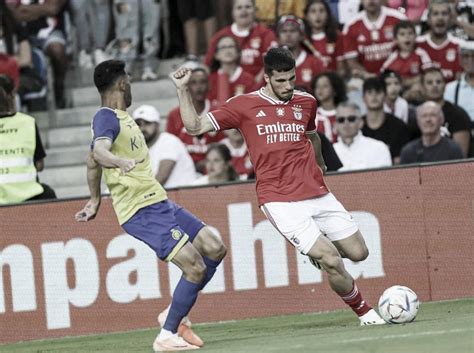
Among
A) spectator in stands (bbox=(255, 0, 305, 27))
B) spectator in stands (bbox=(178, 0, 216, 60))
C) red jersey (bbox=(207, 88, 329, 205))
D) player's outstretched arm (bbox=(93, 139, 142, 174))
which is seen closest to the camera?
player's outstretched arm (bbox=(93, 139, 142, 174))

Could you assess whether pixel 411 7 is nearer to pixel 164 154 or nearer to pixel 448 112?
pixel 448 112

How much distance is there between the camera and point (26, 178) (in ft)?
46.4

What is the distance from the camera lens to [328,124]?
16016 millimetres

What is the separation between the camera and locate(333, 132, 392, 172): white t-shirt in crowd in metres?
15.3

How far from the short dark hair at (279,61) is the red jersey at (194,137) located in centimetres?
517

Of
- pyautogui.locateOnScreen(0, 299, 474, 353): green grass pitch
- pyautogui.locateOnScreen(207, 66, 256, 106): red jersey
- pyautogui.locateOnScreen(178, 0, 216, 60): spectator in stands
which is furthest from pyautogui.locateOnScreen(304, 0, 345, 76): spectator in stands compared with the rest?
pyautogui.locateOnScreen(0, 299, 474, 353): green grass pitch

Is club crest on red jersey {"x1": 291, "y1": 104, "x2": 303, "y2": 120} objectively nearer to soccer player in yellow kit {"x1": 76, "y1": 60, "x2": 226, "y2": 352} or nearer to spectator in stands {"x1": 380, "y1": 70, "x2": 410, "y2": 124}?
soccer player in yellow kit {"x1": 76, "y1": 60, "x2": 226, "y2": 352}

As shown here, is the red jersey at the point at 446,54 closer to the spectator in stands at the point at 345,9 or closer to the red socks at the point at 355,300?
the spectator in stands at the point at 345,9

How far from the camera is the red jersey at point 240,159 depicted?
16078 mm

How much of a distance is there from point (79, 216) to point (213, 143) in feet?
15.4

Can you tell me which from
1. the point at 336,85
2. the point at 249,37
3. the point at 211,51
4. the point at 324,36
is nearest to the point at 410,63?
the point at 324,36

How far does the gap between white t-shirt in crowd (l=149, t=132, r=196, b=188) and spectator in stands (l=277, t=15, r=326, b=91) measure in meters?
1.95

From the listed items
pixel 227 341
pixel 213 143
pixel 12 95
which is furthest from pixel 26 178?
pixel 227 341

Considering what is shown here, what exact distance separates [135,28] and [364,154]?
4.34 meters
